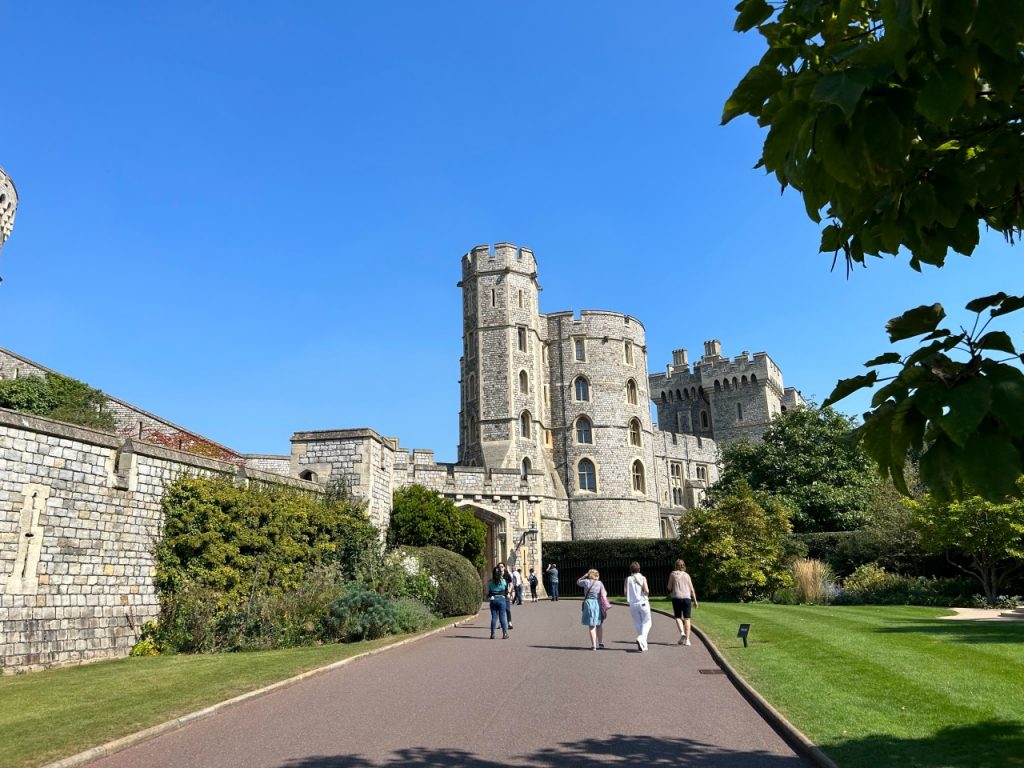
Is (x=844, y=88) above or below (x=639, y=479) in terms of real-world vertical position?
below

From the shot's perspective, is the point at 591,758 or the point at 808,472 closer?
the point at 591,758

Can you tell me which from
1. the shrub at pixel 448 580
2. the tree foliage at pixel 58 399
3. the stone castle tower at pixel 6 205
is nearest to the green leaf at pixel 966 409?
the shrub at pixel 448 580

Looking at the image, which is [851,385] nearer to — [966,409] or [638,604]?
[966,409]

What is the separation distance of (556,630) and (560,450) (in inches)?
1155

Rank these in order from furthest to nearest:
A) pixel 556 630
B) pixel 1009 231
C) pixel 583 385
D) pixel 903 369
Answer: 1. pixel 583 385
2. pixel 556 630
3. pixel 1009 231
4. pixel 903 369

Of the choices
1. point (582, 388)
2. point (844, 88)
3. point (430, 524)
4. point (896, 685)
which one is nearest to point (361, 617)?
point (896, 685)

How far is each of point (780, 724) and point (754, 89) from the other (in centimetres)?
598

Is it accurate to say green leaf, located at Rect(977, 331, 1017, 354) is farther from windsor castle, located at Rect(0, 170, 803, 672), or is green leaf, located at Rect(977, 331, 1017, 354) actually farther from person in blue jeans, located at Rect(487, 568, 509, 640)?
person in blue jeans, located at Rect(487, 568, 509, 640)

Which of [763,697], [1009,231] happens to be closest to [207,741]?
[763,697]

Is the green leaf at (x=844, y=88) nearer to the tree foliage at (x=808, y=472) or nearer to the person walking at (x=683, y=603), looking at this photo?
the person walking at (x=683, y=603)

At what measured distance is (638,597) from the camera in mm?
13695

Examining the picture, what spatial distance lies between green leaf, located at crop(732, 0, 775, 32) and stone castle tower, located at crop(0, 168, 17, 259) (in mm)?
30704

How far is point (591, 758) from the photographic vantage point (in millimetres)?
5961

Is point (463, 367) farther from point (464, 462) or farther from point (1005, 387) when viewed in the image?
point (1005, 387)
